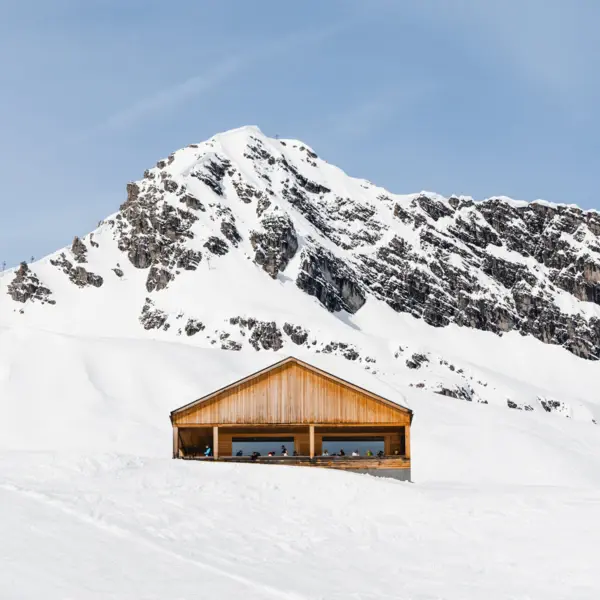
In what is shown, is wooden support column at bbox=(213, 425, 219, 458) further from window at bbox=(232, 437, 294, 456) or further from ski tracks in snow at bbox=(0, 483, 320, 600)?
ski tracks in snow at bbox=(0, 483, 320, 600)

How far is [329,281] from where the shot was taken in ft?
508

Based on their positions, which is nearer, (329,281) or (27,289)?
(27,289)

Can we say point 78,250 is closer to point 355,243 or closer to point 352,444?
point 355,243

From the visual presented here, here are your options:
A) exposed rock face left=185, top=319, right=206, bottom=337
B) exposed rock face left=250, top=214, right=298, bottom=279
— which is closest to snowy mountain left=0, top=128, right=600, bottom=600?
exposed rock face left=250, top=214, right=298, bottom=279

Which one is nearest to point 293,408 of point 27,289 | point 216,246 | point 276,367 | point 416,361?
point 276,367

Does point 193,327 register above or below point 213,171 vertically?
below

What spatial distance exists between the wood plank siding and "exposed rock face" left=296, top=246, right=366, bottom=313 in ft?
376

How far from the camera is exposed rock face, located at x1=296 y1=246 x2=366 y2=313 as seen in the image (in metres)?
150

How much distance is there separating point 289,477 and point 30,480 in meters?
7.47

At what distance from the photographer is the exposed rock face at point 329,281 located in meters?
150

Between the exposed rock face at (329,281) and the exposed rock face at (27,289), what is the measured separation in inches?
1652

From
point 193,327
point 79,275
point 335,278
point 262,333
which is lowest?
point 262,333

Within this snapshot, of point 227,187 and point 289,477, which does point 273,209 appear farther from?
point 289,477

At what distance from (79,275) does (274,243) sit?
33913 mm
